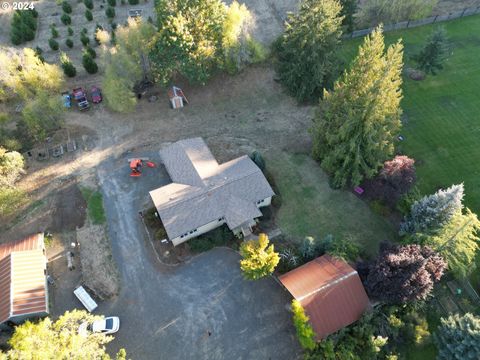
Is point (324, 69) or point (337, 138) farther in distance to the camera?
point (324, 69)

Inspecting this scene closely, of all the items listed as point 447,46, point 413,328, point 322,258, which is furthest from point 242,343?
point 447,46

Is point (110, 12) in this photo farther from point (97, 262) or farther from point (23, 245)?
point (97, 262)

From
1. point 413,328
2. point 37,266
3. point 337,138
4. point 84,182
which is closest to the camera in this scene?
point 413,328

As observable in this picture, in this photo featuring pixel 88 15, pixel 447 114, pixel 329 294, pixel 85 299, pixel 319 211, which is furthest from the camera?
pixel 88 15

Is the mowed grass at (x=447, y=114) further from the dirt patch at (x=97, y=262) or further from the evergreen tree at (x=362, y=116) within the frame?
the dirt patch at (x=97, y=262)

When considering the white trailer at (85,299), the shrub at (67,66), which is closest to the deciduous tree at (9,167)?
the white trailer at (85,299)

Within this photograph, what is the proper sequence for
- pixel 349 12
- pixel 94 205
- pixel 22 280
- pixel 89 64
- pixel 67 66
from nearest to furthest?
1. pixel 22 280
2. pixel 94 205
3. pixel 67 66
4. pixel 89 64
5. pixel 349 12

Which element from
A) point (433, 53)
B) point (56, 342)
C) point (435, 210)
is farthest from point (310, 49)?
point (56, 342)

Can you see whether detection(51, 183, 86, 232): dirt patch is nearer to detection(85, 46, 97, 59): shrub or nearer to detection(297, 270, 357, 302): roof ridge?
detection(85, 46, 97, 59): shrub

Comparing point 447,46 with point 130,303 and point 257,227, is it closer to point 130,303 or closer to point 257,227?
point 257,227
